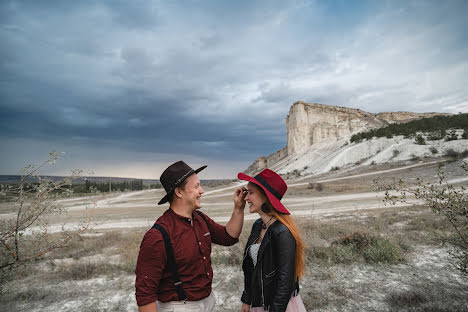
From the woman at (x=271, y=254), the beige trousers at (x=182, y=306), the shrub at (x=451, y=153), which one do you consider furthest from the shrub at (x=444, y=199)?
the shrub at (x=451, y=153)

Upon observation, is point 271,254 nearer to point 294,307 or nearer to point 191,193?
point 294,307

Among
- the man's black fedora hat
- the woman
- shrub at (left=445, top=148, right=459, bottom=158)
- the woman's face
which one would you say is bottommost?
the woman

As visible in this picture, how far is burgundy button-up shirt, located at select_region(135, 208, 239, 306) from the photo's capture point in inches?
69.9

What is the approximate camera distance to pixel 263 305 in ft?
7.10

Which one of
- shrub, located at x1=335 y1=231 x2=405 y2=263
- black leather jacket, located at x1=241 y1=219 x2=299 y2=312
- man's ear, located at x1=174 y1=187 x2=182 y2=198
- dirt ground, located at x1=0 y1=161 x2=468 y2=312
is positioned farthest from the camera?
shrub, located at x1=335 y1=231 x2=405 y2=263

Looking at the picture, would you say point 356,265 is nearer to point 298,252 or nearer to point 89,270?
point 298,252

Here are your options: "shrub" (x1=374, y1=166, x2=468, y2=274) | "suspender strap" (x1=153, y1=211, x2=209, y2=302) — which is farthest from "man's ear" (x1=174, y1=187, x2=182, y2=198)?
"shrub" (x1=374, y1=166, x2=468, y2=274)

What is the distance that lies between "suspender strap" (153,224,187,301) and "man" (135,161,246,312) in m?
0.02

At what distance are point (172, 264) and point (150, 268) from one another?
17cm

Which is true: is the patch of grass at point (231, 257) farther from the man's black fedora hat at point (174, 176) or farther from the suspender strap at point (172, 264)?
the man's black fedora hat at point (174, 176)

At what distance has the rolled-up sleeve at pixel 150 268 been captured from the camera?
5.74 feet

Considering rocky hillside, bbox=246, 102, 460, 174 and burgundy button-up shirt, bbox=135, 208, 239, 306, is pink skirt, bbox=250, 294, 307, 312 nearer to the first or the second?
burgundy button-up shirt, bbox=135, 208, 239, 306

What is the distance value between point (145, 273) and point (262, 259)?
0.97 m

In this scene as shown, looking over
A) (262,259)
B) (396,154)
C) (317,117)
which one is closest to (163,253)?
(262,259)
